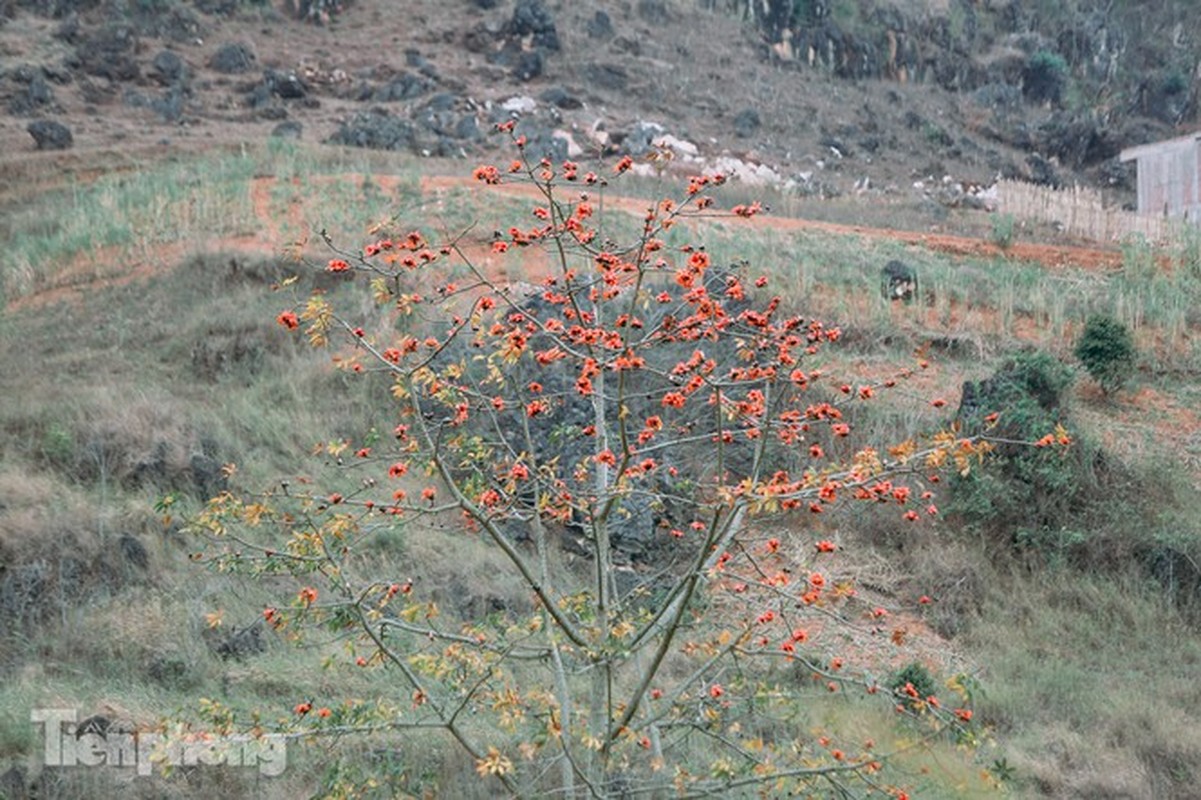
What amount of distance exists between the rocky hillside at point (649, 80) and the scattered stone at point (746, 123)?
0.07 metres

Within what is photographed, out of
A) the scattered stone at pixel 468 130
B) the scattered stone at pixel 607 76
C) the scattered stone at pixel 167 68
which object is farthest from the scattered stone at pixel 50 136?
the scattered stone at pixel 607 76

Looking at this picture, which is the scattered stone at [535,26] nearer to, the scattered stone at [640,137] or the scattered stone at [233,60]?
the scattered stone at [640,137]

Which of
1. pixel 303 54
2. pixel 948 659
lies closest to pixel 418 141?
pixel 303 54

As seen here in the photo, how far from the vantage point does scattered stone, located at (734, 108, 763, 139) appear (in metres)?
31.7

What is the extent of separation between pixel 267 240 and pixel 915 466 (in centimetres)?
1206

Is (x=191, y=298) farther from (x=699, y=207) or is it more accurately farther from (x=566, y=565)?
(x=699, y=207)

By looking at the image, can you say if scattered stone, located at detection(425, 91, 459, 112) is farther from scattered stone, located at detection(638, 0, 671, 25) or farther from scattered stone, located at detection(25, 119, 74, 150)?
scattered stone, located at detection(638, 0, 671, 25)

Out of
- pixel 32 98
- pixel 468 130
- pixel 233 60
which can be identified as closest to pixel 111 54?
pixel 233 60

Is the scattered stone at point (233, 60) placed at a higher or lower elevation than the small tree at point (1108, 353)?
higher

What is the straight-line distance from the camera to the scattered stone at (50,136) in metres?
23.9

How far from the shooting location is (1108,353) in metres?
10.8

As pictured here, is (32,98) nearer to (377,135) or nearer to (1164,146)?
(377,135)

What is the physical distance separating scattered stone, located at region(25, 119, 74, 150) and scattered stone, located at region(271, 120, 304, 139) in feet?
13.0

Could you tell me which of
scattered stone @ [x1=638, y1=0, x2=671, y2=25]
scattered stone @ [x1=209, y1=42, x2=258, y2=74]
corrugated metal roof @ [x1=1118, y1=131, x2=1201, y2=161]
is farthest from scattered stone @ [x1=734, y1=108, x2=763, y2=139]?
scattered stone @ [x1=209, y1=42, x2=258, y2=74]
